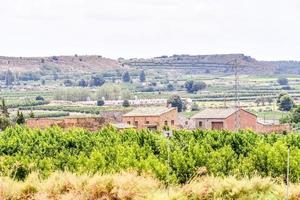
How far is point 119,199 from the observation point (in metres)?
11.5

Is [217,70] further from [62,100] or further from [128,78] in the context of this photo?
[62,100]

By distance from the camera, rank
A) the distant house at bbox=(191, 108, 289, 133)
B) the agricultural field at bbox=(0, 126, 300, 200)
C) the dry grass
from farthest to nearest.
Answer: the distant house at bbox=(191, 108, 289, 133)
the agricultural field at bbox=(0, 126, 300, 200)
the dry grass

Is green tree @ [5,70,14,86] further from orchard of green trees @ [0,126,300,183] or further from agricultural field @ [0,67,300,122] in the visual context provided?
orchard of green trees @ [0,126,300,183]

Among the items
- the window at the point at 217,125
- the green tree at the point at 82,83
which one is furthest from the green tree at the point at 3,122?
the green tree at the point at 82,83

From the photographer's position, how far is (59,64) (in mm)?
164625

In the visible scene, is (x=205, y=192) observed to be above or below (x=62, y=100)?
above

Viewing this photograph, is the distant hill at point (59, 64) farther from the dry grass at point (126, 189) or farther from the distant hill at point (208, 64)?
the dry grass at point (126, 189)

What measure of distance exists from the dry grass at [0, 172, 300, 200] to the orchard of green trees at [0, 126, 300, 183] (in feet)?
4.60

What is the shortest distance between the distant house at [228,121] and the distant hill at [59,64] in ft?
355

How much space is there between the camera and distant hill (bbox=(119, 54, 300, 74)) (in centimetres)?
16600

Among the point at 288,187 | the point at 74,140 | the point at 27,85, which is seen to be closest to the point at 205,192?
the point at 288,187

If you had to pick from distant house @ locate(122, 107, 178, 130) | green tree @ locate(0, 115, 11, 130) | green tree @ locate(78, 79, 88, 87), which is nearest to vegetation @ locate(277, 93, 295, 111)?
distant house @ locate(122, 107, 178, 130)

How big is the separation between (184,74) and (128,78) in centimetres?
2063

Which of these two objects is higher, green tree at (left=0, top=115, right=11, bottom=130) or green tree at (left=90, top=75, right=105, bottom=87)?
green tree at (left=0, top=115, right=11, bottom=130)
